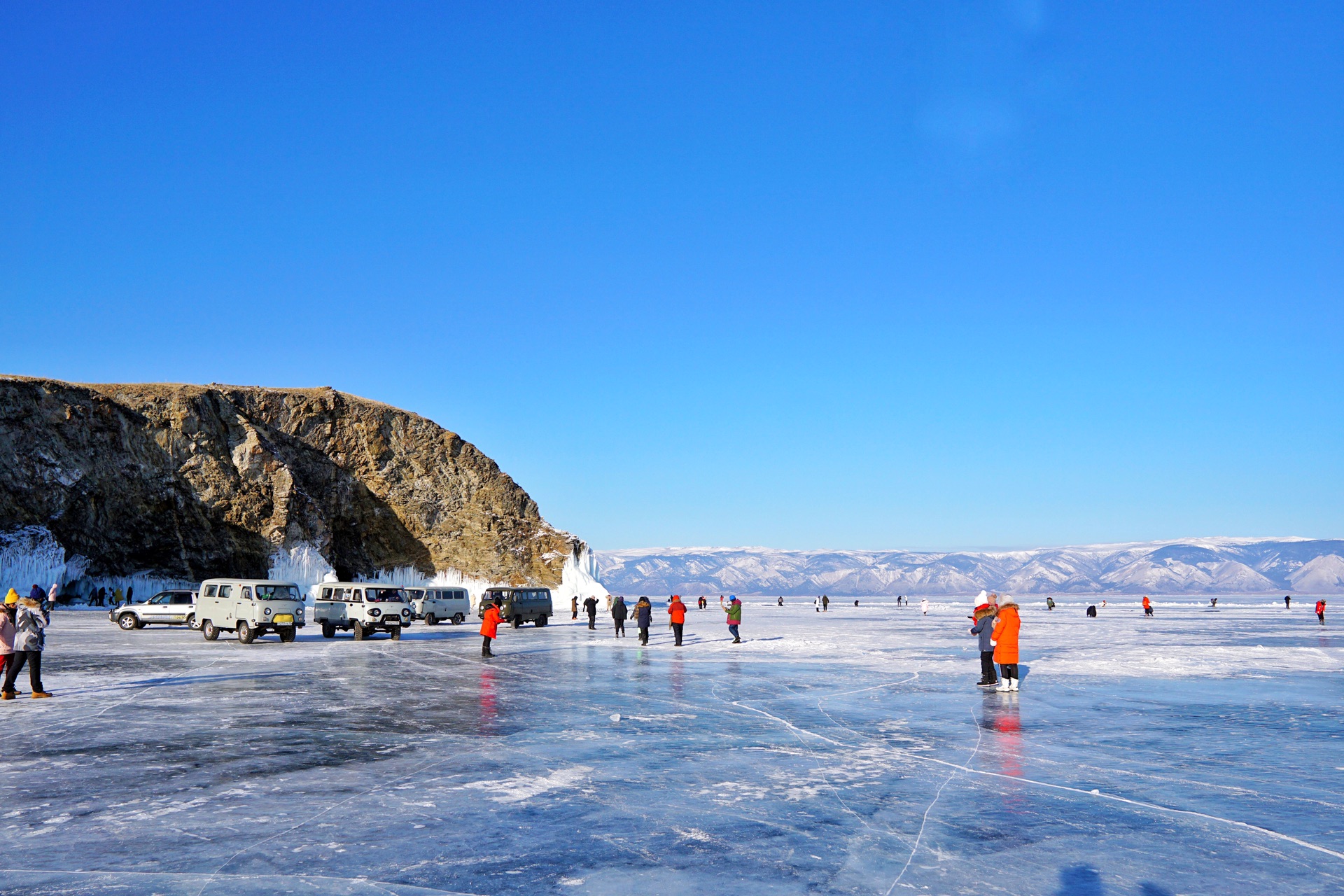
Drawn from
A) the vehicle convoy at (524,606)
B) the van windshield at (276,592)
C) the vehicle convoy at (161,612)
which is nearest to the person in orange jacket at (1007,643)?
the van windshield at (276,592)

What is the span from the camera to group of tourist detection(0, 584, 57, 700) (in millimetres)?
15594

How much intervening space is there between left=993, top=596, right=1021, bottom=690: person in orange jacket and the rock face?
2868 inches

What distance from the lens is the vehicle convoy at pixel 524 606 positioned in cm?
4519

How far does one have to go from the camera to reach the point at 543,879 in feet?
20.6

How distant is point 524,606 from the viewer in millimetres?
45812

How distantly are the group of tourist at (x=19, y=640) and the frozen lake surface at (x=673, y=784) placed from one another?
0.77 metres

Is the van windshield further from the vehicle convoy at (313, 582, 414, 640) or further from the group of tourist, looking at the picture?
the group of tourist

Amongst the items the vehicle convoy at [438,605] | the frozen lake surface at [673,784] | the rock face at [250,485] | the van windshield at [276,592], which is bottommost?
the vehicle convoy at [438,605]

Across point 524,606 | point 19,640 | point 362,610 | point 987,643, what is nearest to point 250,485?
point 524,606

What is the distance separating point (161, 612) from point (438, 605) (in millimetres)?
13071

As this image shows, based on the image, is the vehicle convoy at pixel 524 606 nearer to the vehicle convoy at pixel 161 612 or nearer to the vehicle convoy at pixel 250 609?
the vehicle convoy at pixel 250 609

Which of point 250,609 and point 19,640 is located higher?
point 19,640

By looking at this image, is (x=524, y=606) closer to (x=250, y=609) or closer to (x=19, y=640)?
(x=250, y=609)

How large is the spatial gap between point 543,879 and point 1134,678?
17.6 meters
